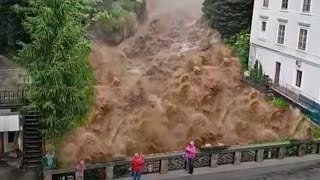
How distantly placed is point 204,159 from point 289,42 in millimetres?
14538

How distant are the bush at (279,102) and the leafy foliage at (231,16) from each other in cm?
1156

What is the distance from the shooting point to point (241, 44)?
128 feet

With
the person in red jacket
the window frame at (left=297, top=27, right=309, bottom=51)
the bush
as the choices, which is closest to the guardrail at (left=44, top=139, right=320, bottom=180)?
the person in red jacket

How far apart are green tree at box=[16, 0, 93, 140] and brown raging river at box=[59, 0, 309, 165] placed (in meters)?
2.62

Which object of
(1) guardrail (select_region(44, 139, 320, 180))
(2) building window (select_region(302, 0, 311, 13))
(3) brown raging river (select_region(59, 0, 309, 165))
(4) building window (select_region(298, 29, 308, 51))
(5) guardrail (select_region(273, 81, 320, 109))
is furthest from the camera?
(4) building window (select_region(298, 29, 308, 51))

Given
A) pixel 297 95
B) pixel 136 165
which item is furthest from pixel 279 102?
pixel 136 165

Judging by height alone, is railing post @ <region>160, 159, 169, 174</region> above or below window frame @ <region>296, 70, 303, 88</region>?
below

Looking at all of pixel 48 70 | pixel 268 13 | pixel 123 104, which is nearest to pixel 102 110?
pixel 123 104

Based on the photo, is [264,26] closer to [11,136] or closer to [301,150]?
[301,150]

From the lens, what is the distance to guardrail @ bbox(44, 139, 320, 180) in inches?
680

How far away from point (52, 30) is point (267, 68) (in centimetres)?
2117

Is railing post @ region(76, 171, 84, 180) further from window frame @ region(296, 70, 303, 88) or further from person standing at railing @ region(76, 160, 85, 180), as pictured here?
window frame @ region(296, 70, 303, 88)

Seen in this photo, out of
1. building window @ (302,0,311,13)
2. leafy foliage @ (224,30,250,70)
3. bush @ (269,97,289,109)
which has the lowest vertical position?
bush @ (269,97,289,109)

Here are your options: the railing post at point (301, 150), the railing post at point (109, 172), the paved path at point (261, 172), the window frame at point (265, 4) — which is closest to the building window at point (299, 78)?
the window frame at point (265, 4)
